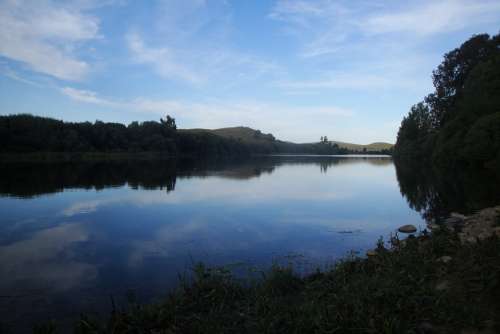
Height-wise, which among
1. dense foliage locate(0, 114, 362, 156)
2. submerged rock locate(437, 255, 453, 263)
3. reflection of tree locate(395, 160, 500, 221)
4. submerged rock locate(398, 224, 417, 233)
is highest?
dense foliage locate(0, 114, 362, 156)

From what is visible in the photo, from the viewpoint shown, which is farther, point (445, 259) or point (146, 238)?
point (146, 238)

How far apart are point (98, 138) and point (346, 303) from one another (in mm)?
95840

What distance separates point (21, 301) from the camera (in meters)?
6.94

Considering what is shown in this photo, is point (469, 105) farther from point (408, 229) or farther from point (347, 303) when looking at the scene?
point (347, 303)

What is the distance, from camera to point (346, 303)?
5.25 meters

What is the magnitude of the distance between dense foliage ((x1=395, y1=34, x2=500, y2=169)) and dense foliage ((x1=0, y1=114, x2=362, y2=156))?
3223 inches

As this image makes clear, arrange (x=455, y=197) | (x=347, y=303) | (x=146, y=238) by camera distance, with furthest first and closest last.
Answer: (x=455, y=197) < (x=146, y=238) < (x=347, y=303)

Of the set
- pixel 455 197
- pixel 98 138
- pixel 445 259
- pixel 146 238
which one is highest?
pixel 98 138

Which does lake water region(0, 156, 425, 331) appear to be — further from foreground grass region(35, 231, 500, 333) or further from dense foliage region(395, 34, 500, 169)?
dense foliage region(395, 34, 500, 169)

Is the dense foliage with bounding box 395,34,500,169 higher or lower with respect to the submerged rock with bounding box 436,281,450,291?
higher

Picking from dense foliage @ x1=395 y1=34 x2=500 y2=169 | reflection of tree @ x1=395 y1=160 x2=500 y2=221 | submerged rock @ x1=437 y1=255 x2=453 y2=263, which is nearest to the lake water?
reflection of tree @ x1=395 y1=160 x2=500 y2=221

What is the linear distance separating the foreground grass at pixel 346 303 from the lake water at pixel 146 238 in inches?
71.5

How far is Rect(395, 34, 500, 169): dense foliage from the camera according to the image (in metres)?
30.6

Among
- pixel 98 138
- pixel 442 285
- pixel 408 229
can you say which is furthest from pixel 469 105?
pixel 98 138
